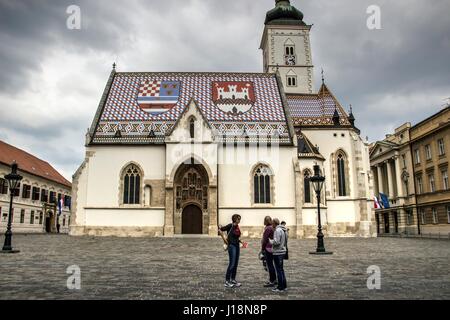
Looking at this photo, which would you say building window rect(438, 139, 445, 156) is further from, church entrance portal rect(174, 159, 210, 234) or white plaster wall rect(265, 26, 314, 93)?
church entrance portal rect(174, 159, 210, 234)

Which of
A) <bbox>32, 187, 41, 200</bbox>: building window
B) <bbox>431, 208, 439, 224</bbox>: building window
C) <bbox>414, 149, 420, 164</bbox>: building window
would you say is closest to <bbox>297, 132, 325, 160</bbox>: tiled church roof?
<bbox>431, 208, 439, 224</bbox>: building window

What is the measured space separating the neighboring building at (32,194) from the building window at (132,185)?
18.3 m

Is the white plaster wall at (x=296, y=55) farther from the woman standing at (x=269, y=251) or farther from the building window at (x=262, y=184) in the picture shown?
the woman standing at (x=269, y=251)

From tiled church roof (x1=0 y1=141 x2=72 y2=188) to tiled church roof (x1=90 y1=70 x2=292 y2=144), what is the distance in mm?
16088

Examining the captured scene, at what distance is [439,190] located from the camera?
4172 centimetres

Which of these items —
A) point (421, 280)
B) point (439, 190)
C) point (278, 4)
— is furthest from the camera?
point (278, 4)

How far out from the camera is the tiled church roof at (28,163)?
4724 centimetres

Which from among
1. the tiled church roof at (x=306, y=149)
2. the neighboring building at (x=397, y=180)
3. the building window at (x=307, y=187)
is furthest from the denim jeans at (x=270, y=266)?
the neighboring building at (x=397, y=180)

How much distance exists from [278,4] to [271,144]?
30855 mm

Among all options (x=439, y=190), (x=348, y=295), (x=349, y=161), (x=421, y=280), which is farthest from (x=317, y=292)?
(x=439, y=190)

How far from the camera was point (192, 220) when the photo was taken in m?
33.7

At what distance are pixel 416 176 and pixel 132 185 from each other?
109 feet
